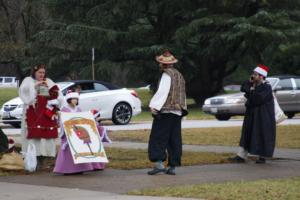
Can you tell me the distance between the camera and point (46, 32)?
39375mm

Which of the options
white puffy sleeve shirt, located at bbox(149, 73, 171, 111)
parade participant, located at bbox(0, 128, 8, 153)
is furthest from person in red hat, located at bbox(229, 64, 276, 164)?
parade participant, located at bbox(0, 128, 8, 153)

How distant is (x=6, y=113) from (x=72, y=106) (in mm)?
11575

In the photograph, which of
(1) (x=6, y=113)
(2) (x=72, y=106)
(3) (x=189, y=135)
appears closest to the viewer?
(2) (x=72, y=106)

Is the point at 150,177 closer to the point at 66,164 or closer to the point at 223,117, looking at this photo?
the point at 66,164

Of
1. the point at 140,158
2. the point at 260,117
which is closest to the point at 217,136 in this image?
the point at 140,158

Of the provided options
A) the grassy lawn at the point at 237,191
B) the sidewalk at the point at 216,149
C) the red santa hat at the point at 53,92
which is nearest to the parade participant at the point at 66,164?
the red santa hat at the point at 53,92

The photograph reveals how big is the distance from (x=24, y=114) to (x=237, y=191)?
14.3 ft

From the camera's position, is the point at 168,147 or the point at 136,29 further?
the point at 136,29

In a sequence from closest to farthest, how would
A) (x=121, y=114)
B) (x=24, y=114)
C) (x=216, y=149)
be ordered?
1. (x=24, y=114)
2. (x=216, y=149)
3. (x=121, y=114)

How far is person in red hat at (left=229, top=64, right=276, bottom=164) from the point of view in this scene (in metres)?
13.6

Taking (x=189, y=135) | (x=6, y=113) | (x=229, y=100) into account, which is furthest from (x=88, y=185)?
(x=229, y=100)

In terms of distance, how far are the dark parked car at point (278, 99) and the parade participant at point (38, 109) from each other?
49.8 ft

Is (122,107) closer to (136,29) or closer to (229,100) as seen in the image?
(229,100)

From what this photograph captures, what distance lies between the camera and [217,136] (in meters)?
19.5
